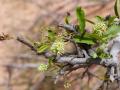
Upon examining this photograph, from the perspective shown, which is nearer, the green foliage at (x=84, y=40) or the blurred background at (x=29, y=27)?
the green foliage at (x=84, y=40)

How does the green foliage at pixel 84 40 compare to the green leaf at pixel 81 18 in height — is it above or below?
below

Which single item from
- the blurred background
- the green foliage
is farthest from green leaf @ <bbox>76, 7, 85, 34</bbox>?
the blurred background

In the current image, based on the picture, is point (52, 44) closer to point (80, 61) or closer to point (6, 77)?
point (80, 61)

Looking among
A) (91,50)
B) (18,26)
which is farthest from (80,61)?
(18,26)

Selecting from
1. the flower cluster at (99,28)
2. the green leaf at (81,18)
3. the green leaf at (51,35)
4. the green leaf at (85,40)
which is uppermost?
the green leaf at (81,18)

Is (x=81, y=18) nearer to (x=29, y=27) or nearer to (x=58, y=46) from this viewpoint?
(x=58, y=46)

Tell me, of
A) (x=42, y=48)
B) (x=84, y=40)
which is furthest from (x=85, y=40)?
(x=42, y=48)

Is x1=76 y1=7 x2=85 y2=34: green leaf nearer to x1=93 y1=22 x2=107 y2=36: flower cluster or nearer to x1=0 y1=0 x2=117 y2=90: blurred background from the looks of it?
x1=93 y1=22 x2=107 y2=36: flower cluster

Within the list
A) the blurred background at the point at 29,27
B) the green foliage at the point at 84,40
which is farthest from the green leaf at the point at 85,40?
the blurred background at the point at 29,27

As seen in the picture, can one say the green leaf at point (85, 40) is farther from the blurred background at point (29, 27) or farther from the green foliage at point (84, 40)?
the blurred background at point (29, 27)
